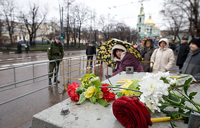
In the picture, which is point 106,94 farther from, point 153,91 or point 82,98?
point 153,91

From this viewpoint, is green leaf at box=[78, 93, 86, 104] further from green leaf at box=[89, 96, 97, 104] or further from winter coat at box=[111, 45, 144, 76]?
winter coat at box=[111, 45, 144, 76]

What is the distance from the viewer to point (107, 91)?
152 cm

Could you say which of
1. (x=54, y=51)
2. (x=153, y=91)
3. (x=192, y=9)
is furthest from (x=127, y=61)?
(x=192, y=9)

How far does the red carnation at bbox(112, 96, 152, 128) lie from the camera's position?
0.99 metres

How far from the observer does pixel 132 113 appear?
1002 millimetres

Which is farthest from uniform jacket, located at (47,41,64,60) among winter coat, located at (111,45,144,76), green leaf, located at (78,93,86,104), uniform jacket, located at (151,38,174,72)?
green leaf, located at (78,93,86,104)

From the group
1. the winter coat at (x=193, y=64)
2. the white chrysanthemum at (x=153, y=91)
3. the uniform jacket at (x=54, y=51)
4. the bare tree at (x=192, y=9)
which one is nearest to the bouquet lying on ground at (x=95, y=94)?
the white chrysanthemum at (x=153, y=91)

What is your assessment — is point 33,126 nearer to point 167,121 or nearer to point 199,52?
point 167,121

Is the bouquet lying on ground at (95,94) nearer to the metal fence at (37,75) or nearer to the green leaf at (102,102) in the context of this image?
the green leaf at (102,102)

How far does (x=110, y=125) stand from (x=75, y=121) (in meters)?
0.29

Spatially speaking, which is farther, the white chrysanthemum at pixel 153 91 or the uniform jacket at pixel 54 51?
the uniform jacket at pixel 54 51

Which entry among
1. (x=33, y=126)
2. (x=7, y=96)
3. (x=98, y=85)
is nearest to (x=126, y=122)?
(x=98, y=85)

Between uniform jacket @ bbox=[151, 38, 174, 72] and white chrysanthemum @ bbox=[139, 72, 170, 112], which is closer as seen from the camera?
white chrysanthemum @ bbox=[139, 72, 170, 112]

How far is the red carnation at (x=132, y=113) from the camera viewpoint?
38.9 inches
